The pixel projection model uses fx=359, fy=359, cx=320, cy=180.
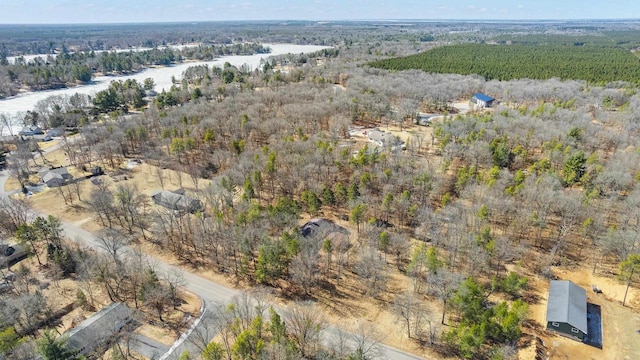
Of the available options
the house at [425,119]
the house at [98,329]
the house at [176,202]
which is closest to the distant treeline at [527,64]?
the house at [425,119]

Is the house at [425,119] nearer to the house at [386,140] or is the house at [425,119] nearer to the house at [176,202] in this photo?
the house at [386,140]

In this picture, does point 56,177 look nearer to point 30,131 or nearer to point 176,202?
point 176,202

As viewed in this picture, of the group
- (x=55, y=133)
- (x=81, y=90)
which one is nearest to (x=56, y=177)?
(x=55, y=133)

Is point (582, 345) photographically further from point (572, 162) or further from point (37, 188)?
point (37, 188)

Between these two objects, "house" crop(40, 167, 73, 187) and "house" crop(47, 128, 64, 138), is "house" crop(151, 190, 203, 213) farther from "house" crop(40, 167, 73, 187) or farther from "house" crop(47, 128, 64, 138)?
"house" crop(47, 128, 64, 138)

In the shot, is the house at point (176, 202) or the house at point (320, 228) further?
the house at point (176, 202)

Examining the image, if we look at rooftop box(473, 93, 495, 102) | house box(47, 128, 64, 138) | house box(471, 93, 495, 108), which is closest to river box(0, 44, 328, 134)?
house box(47, 128, 64, 138)

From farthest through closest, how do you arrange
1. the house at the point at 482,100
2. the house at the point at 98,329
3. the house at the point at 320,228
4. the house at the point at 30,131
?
the house at the point at 482,100 → the house at the point at 30,131 → the house at the point at 320,228 → the house at the point at 98,329
